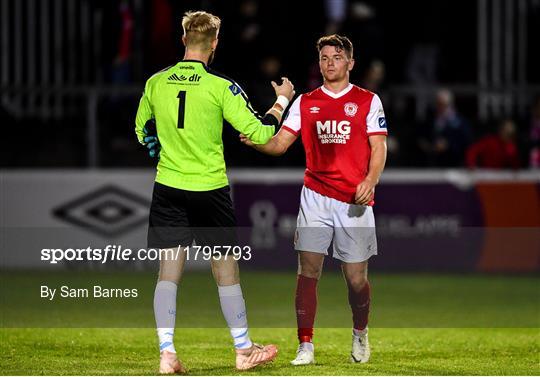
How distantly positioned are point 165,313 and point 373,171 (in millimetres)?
1664

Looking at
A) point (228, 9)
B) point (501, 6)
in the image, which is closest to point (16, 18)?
point (228, 9)

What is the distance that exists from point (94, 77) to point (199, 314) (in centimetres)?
718

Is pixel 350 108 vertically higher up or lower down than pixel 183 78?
lower down

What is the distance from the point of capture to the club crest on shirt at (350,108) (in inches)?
358

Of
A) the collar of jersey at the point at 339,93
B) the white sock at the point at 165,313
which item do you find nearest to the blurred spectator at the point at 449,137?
the collar of jersey at the point at 339,93

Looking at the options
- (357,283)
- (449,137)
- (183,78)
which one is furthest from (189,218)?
(449,137)

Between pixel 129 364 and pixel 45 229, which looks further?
pixel 45 229

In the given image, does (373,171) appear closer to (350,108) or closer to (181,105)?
(350,108)

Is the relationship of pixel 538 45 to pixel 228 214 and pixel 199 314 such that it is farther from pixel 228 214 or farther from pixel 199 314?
pixel 228 214

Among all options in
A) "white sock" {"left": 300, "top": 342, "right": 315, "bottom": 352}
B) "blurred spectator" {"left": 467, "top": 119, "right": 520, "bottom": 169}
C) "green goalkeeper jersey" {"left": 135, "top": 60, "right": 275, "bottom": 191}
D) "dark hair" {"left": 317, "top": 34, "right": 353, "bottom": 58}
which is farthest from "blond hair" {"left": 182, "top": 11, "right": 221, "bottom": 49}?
"blurred spectator" {"left": 467, "top": 119, "right": 520, "bottom": 169}

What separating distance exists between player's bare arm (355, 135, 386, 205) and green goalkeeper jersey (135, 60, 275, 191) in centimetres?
71

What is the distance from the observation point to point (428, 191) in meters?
→ 17.7

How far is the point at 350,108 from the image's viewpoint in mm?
9125

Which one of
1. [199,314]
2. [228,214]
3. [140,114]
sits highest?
[140,114]
